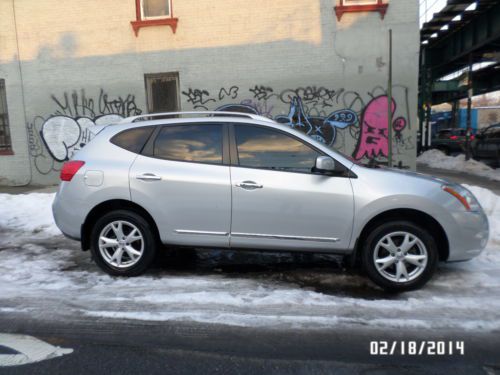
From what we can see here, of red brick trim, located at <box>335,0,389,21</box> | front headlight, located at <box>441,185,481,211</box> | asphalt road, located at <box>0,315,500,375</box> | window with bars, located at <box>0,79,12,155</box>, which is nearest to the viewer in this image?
asphalt road, located at <box>0,315,500,375</box>

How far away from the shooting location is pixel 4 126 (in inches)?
479

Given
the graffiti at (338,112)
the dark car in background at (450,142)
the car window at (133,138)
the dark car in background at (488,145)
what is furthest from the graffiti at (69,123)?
the dark car in background at (450,142)

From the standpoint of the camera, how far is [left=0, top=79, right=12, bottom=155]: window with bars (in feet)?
39.5

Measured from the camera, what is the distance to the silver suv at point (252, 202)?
412cm

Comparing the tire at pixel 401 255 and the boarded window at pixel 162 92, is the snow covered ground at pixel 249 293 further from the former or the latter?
the boarded window at pixel 162 92

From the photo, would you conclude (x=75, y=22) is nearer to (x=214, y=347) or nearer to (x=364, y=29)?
(x=364, y=29)

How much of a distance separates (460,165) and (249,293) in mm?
13634

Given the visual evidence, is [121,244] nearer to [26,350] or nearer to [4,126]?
[26,350]

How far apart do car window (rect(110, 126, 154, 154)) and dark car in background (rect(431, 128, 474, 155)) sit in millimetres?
19502

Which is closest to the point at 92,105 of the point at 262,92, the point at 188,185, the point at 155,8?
the point at 155,8

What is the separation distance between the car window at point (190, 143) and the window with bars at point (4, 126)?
31.7ft

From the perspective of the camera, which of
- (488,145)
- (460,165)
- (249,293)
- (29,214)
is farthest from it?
(488,145)

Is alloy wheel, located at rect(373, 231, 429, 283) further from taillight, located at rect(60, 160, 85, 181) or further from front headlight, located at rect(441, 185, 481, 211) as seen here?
taillight, located at rect(60, 160, 85, 181)

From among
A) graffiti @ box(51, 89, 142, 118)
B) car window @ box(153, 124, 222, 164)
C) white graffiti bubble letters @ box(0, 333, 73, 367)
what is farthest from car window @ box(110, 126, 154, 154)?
graffiti @ box(51, 89, 142, 118)
